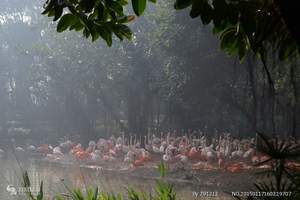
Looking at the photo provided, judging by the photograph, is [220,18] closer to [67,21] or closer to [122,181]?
[67,21]

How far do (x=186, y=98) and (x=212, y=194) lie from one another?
21.5ft

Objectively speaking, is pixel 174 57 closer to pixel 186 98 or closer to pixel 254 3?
pixel 186 98

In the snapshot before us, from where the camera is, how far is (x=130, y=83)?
563 inches

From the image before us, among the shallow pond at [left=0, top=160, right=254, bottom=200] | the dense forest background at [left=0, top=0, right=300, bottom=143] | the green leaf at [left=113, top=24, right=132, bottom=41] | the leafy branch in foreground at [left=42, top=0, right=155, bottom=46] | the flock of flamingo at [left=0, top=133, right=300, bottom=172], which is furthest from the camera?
the dense forest background at [left=0, top=0, right=300, bottom=143]

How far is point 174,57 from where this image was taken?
39.4 feet

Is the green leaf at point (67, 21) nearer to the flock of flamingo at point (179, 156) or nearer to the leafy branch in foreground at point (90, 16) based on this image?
the leafy branch in foreground at point (90, 16)

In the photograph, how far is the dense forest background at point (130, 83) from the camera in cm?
1171

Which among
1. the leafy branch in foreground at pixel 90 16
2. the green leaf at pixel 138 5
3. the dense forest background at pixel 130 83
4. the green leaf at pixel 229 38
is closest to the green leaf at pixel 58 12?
the leafy branch in foreground at pixel 90 16

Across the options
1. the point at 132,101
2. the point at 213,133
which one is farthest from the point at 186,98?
the point at 132,101

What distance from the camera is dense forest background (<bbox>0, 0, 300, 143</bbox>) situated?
38.4 ft

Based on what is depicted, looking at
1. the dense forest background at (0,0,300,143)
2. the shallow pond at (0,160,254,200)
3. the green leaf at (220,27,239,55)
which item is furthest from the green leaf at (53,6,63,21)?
the dense forest background at (0,0,300,143)

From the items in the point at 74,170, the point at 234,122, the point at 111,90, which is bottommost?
the point at 74,170

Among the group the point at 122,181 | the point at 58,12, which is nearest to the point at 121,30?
the point at 58,12

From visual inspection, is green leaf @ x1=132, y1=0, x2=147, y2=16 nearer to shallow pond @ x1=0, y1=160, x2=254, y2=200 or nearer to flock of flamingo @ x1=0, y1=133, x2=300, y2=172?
shallow pond @ x1=0, y1=160, x2=254, y2=200
